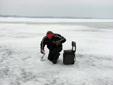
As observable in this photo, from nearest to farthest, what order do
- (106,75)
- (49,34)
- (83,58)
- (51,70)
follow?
(106,75) < (51,70) < (49,34) < (83,58)

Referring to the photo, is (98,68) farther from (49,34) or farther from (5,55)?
(5,55)

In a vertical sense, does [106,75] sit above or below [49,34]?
below

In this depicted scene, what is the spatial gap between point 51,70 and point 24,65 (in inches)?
38.8

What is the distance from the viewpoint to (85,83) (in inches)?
163

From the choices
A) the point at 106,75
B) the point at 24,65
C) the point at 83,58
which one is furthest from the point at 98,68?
the point at 24,65

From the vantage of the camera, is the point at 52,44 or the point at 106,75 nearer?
the point at 106,75

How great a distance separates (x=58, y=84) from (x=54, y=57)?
1.70m

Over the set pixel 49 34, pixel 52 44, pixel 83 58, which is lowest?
pixel 83 58

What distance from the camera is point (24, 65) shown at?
5.54 m

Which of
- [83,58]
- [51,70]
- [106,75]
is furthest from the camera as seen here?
[83,58]

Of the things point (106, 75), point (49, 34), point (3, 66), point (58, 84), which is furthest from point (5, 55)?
point (106, 75)

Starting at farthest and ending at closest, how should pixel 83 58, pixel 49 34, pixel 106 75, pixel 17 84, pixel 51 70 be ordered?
pixel 83 58
pixel 49 34
pixel 51 70
pixel 106 75
pixel 17 84

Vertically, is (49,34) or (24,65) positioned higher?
(49,34)

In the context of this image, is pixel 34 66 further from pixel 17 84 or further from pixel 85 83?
pixel 85 83
